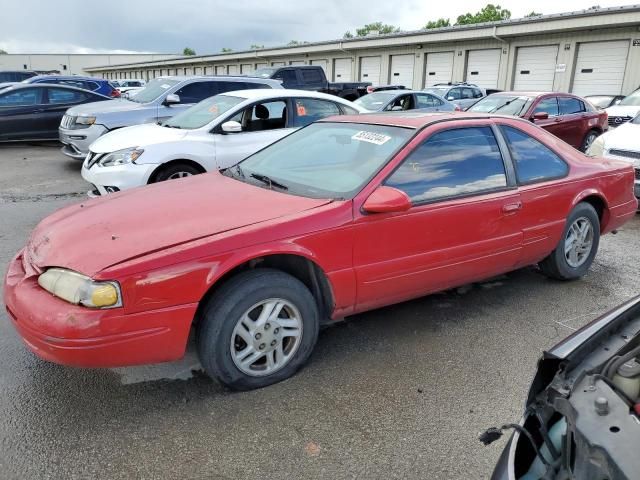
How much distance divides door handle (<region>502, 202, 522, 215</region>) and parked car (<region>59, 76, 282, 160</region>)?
7.04 metres

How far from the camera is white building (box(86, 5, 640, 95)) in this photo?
63.8 ft

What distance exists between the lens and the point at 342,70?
32.9 meters

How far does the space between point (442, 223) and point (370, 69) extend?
1158 inches

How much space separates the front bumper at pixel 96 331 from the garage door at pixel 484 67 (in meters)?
24.7

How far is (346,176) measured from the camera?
334 centimetres

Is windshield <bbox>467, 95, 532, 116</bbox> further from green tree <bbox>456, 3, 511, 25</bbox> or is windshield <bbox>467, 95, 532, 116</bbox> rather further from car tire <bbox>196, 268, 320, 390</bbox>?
green tree <bbox>456, 3, 511, 25</bbox>

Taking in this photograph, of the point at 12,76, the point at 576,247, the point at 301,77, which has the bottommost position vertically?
the point at 576,247

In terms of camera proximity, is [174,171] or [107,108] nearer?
[174,171]

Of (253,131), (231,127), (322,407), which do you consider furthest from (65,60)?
(322,407)

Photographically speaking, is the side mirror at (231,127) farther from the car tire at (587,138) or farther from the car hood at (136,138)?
the car tire at (587,138)

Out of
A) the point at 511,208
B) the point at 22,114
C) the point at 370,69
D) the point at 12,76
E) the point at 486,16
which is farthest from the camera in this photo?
the point at 486,16

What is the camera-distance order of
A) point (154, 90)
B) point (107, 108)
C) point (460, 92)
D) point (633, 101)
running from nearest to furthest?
1. point (107, 108)
2. point (154, 90)
3. point (633, 101)
4. point (460, 92)

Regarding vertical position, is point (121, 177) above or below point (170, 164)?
below

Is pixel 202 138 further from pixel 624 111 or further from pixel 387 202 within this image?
pixel 624 111
